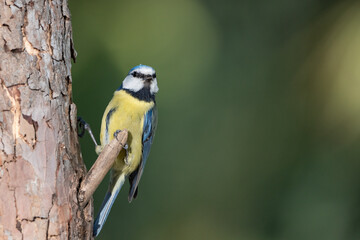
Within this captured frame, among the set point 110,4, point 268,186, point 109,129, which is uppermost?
point 110,4

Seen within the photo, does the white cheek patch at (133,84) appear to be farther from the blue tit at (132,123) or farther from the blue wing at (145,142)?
the blue wing at (145,142)

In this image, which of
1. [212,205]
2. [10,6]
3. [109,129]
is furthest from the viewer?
[212,205]

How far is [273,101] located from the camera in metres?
3.31

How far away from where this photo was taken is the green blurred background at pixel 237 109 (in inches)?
113

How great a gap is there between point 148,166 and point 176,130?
12.4 inches

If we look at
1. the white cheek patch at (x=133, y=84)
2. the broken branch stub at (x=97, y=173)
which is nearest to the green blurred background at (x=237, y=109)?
the white cheek patch at (x=133, y=84)

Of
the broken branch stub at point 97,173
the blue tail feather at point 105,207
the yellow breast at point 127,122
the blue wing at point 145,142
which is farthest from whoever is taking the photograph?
the blue wing at point 145,142

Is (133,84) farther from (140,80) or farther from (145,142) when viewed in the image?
(145,142)

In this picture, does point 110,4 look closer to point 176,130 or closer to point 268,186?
point 176,130

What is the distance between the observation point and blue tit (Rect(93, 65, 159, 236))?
194 centimetres

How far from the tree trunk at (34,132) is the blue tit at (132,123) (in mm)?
611

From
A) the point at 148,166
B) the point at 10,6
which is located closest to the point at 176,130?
the point at 148,166

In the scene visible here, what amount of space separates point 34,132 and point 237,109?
2.30m

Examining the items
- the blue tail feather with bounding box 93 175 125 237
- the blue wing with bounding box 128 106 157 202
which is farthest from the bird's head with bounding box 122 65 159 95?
the blue tail feather with bounding box 93 175 125 237
